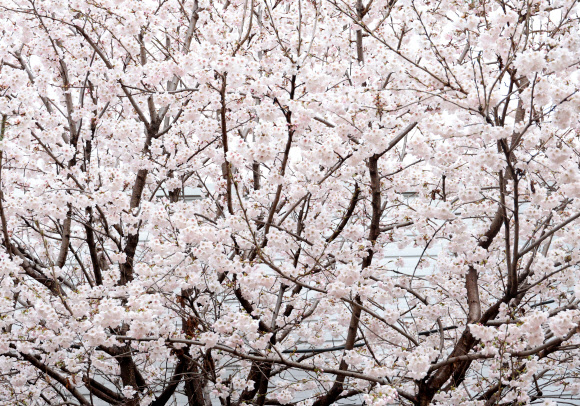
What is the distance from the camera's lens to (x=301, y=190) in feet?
15.5

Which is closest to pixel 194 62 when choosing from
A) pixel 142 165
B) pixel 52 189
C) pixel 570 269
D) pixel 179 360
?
pixel 142 165

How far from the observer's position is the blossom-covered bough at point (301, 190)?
166 inches

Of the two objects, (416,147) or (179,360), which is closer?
(416,147)

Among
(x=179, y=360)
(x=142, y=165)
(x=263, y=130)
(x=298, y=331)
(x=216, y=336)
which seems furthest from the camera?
(x=298, y=331)

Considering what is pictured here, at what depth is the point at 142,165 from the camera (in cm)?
562

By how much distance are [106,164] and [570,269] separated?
4.58 metres

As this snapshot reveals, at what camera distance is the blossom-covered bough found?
13.9ft

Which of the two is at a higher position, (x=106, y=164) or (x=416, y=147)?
(x=106, y=164)

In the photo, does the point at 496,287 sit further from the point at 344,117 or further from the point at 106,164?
the point at 106,164

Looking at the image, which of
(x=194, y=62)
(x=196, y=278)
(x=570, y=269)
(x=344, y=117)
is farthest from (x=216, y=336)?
(x=570, y=269)

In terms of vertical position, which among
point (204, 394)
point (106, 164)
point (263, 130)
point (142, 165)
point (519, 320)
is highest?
point (106, 164)

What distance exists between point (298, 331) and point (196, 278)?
2.28 meters

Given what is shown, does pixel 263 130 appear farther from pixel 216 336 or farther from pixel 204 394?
pixel 204 394

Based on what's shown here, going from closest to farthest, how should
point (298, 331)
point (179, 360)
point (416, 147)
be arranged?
point (416, 147), point (179, 360), point (298, 331)
